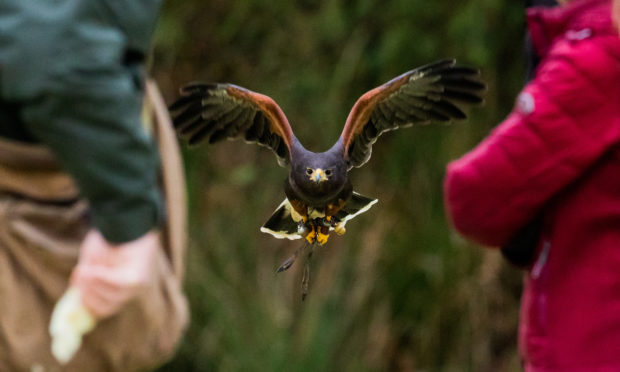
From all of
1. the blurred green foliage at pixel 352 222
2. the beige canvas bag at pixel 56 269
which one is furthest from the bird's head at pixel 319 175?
the beige canvas bag at pixel 56 269

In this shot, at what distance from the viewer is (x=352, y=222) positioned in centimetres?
149

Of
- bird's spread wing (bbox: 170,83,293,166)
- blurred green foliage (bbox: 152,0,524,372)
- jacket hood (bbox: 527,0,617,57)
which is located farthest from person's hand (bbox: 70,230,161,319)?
bird's spread wing (bbox: 170,83,293,166)

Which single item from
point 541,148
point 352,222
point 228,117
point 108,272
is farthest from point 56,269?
point 228,117

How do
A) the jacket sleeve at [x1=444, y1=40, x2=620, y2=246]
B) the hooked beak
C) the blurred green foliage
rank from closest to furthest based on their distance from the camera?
the hooked beak → the jacket sleeve at [x1=444, y1=40, x2=620, y2=246] → the blurred green foliage

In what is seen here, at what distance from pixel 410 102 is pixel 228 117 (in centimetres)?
8

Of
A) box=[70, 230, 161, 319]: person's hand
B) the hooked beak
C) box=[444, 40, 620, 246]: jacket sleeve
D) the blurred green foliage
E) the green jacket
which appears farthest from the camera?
the blurred green foliage

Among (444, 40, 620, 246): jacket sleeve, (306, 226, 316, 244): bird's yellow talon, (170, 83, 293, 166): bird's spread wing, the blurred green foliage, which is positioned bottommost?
the blurred green foliage

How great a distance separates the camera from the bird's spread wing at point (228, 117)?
12.8 inches

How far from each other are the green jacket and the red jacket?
0.51 metres

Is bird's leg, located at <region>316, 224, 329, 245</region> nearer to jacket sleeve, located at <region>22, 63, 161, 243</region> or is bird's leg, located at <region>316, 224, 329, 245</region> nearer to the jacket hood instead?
the jacket hood

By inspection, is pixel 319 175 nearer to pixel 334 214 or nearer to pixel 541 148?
pixel 334 214

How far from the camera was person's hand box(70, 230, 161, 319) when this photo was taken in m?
1.35

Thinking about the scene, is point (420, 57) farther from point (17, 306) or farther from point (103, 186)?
point (17, 306)

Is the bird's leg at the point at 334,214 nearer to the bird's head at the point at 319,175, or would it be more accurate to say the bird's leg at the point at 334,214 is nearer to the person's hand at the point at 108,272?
the bird's head at the point at 319,175
